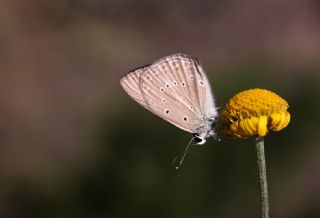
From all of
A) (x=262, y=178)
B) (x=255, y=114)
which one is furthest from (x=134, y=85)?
Answer: (x=262, y=178)

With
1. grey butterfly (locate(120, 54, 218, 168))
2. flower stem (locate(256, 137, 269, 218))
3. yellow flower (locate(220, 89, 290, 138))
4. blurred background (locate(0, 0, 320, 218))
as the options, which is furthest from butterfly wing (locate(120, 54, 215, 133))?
blurred background (locate(0, 0, 320, 218))

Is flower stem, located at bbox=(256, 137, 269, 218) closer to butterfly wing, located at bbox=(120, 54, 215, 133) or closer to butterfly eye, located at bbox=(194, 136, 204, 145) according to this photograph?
butterfly eye, located at bbox=(194, 136, 204, 145)

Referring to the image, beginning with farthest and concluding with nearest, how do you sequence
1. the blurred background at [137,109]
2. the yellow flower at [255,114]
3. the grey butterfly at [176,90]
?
the blurred background at [137,109] → the grey butterfly at [176,90] → the yellow flower at [255,114]

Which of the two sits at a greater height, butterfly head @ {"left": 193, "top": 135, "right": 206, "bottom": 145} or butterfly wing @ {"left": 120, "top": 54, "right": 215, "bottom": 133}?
butterfly wing @ {"left": 120, "top": 54, "right": 215, "bottom": 133}

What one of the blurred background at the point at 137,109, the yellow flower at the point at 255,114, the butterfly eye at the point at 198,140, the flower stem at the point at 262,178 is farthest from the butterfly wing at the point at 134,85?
the blurred background at the point at 137,109

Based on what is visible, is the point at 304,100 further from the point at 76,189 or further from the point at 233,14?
the point at 233,14

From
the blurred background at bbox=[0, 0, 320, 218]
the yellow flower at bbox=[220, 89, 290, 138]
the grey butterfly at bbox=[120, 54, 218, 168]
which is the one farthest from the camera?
the blurred background at bbox=[0, 0, 320, 218]

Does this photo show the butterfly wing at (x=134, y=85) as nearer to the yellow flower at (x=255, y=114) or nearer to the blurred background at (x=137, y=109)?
the yellow flower at (x=255, y=114)
